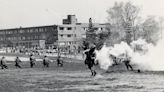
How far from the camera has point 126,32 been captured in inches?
3489

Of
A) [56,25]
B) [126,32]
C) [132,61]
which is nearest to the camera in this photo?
[132,61]

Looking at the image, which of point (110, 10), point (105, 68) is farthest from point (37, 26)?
point (105, 68)

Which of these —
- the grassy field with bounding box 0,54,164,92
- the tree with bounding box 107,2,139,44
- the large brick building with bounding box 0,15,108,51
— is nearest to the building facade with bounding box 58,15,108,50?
the large brick building with bounding box 0,15,108,51

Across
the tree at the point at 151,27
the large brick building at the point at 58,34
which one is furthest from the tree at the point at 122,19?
the large brick building at the point at 58,34

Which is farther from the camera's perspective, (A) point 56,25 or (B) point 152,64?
(A) point 56,25

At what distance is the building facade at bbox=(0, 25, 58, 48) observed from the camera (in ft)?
502

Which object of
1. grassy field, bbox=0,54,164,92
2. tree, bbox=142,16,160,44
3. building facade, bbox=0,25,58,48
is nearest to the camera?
grassy field, bbox=0,54,164,92

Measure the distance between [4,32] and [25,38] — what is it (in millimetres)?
18106

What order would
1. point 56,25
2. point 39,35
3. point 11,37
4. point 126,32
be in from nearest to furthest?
point 126,32
point 56,25
point 39,35
point 11,37

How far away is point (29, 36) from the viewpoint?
167 m

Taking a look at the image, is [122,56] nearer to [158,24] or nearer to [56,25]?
[158,24]

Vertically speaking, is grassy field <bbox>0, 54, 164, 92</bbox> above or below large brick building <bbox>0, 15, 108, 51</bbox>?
below

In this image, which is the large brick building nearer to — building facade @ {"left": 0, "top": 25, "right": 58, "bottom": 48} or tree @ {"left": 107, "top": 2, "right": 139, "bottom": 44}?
building facade @ {"left": 0, "top": 25, "right": 58, "bottom": 48}

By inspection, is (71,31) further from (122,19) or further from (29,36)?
(122,19)
